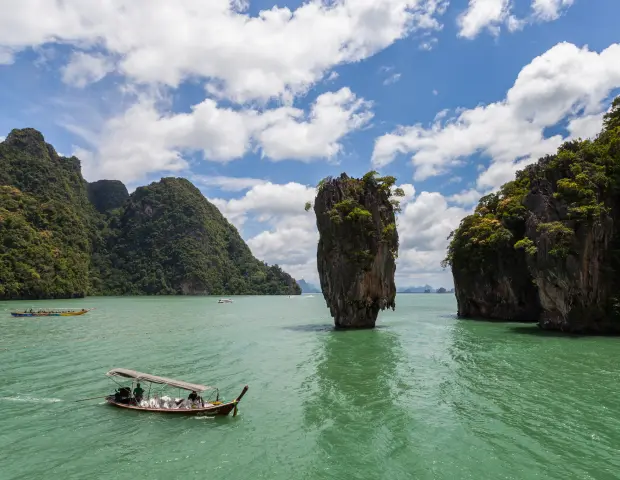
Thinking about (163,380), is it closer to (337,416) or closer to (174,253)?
(337,416)

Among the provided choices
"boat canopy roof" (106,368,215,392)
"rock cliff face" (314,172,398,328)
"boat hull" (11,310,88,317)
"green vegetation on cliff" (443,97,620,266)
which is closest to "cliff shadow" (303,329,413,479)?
"boat canopy roof" (106,368,215,392)

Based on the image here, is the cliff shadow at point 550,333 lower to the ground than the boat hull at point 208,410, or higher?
higher

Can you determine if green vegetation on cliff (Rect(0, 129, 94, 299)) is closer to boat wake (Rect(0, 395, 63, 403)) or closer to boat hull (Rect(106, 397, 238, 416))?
boat wake (Rect(0, 395, 63, 403))

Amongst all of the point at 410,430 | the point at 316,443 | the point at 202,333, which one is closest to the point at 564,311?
the point at 410,430

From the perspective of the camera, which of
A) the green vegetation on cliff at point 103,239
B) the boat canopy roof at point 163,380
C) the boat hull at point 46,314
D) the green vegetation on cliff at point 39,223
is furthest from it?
the green vegetation on cliff at point 103,239

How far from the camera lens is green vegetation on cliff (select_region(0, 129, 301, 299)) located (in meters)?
103

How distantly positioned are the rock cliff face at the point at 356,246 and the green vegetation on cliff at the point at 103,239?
90496 mm

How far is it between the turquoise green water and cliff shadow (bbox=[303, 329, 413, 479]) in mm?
66

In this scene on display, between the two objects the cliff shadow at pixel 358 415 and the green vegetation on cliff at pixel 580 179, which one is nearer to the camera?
the cliff shadow at pixel 358 415

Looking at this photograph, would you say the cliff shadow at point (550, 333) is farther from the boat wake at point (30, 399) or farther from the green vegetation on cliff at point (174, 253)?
the green vegetation on cliff at point (174, 253)

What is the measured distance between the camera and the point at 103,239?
561 ft

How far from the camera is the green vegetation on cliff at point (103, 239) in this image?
103 metres

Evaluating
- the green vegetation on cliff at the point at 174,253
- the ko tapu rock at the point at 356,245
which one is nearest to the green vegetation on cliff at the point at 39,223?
the green vegetation on cliff at the point at 174,253

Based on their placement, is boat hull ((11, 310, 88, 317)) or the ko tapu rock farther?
boat hull ((11, 310, 88, 317))
